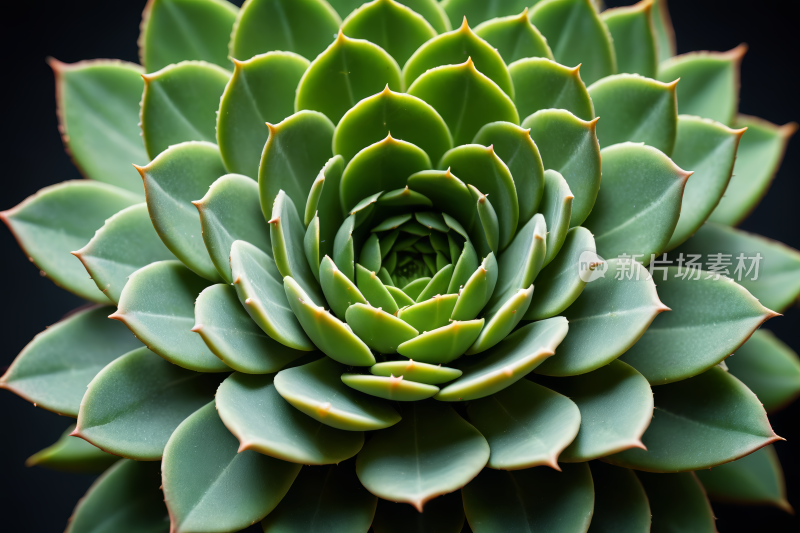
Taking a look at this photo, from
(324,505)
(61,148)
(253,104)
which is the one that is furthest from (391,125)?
(61,148)

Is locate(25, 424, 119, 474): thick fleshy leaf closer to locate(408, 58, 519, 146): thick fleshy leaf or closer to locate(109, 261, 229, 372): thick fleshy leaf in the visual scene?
locate(109, 261, 229, 372): thick fleshy leaf

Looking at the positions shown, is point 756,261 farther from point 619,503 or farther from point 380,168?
point 380,168

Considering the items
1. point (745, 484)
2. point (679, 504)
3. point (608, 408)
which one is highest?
point (608, 408)

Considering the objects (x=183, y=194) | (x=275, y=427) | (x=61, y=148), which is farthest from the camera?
(x=61, y=148)

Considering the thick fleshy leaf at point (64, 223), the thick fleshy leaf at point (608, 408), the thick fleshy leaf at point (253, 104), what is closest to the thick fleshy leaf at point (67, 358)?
the thick fleshy leaf at point (64, 223)

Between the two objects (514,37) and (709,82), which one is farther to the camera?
(709,82)

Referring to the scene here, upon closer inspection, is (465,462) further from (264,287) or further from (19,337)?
(19,337)
